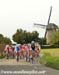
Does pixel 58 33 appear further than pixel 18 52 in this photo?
Yes

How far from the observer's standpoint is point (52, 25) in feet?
367

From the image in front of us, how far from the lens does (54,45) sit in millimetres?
87000

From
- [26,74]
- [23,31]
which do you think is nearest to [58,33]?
[23,31]

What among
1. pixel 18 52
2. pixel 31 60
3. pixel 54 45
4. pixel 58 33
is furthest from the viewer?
pixel 58 33

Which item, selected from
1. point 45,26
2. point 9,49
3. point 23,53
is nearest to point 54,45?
point 45,26

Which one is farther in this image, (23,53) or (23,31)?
(23,31)

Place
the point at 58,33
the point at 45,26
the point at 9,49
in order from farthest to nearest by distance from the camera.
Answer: the point at 45,26 < the point at 58,33 < the point at 9,49

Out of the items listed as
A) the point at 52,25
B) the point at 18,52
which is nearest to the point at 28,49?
the point at 18,52

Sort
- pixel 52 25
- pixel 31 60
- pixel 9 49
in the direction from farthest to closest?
pixel 52 25
pixel 9 49
pixel 31 60

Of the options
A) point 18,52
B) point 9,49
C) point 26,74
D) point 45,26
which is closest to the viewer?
point 26,74

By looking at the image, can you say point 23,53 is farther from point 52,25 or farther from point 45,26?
point 52,25

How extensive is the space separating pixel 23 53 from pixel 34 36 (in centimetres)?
7042

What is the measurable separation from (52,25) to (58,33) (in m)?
18.2

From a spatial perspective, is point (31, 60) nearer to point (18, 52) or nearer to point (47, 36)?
point (18, 52)
